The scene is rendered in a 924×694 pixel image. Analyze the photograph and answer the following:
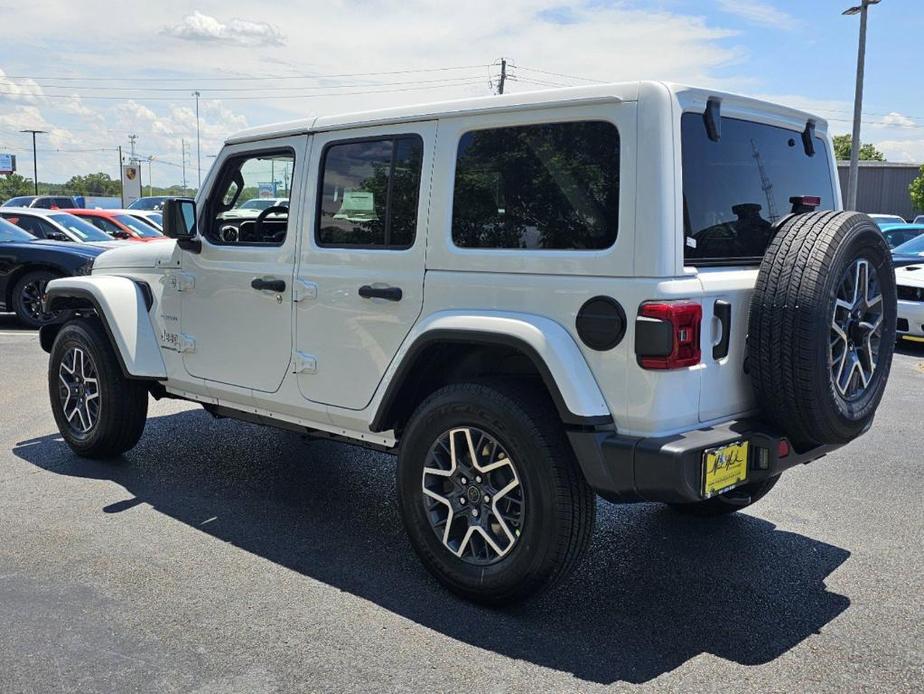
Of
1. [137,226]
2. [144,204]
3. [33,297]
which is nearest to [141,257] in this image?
[33,297]

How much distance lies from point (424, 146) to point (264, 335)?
4.44 feet

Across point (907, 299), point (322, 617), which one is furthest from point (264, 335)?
point (907, 299)

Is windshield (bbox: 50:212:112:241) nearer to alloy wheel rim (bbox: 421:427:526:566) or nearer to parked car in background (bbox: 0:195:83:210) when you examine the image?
alloy wheel rim (bbox: 421:427:526:566)

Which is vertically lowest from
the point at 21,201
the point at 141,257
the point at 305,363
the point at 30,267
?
the point at 305,363

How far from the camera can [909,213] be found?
5806 centimetres

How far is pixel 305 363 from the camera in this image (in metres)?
4.33

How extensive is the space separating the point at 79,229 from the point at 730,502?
11.4 meters

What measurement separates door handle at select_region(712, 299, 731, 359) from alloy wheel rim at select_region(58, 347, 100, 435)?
389 cm

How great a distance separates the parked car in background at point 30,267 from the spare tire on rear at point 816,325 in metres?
9.99

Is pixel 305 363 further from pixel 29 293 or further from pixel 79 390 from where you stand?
pixel 29 293

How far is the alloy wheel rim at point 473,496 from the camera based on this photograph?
139 inches

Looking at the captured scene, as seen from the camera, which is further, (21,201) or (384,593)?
(21,201)

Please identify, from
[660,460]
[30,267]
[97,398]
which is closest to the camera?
[660,460]

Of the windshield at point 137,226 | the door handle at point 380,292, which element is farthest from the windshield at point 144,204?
the door handle at point 380,292
